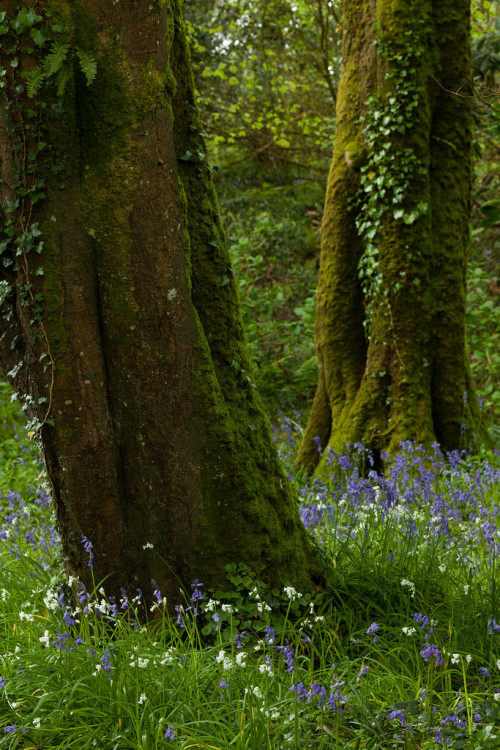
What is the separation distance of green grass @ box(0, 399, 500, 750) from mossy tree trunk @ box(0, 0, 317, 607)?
0.59 feet

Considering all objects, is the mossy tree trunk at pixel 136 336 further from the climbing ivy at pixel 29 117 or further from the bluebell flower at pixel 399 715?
the bluebell flower at pixel 399 715

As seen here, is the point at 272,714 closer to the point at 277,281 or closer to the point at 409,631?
the point at 409,631

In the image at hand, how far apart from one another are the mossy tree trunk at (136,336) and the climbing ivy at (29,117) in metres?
0.02

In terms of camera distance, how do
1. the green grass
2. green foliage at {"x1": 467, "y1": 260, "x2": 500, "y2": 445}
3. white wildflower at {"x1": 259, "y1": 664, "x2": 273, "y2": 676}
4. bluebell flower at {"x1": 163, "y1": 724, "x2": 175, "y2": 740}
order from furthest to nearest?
1. green foliage at {"x1": 467, "y1": 260, "x2": 500, "y2": 445}
2. white wildflower at {"x1": 259, "y1": 664, "x2": 273, "y2": 676}
3. the green grass
4. bluebell flower at {"x1": 163, "y1": 724, "x2": 175, "y2": 740}

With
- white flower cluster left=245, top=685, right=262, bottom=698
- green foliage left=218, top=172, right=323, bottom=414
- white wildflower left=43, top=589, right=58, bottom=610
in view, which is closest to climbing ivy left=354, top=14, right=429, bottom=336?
green foliage left=218, top=172, right=323, bottom=414

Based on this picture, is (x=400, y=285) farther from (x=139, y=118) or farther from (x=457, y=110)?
(x=139, y=118)

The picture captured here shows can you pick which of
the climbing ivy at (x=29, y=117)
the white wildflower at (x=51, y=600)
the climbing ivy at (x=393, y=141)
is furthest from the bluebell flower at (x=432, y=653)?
the climbing ivy at (x=393, y=141)

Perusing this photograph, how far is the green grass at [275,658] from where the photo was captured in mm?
2197

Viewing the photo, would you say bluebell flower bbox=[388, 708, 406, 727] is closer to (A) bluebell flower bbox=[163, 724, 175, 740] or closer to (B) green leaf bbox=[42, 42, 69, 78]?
(A) bluebell flower bbox=[163, 724, 175, 740]

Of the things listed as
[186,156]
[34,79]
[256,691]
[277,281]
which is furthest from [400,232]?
[277,281]

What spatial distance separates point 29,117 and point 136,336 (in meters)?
0.95

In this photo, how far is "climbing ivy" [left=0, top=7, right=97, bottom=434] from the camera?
2455 mm

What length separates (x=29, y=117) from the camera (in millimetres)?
2541

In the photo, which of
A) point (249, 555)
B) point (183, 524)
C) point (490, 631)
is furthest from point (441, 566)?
point (183, 524)
